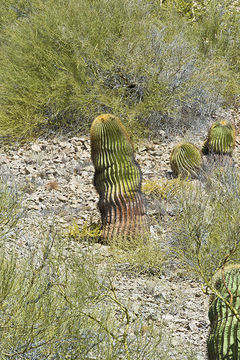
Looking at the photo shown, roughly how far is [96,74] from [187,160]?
3.13 meters

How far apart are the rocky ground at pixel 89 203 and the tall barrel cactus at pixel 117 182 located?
1.22ft

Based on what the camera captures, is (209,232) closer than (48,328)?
No

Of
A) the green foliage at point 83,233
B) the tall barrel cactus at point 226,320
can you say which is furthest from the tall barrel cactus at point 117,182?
the tall barrel cactus at point 226,320

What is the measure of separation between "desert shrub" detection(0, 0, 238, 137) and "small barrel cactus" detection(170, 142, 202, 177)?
63.4 inches

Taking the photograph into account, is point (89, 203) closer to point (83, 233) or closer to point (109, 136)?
point (83, 233)

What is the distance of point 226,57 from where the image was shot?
35.6ft

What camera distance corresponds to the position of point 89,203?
695 cm

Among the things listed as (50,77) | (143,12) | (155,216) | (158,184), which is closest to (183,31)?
(143,12)

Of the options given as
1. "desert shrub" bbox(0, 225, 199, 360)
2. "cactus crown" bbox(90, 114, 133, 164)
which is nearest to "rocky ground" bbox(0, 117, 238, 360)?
"desert shrub" bbox(0, 225, 199, 360)

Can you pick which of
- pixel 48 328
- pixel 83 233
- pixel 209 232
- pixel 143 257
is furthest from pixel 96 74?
pixel 48 328

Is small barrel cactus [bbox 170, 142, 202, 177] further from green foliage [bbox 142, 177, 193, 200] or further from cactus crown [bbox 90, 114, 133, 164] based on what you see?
cactus crown [bbox 90, 114, 133, 164]

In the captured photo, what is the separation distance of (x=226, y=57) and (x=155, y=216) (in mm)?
5982

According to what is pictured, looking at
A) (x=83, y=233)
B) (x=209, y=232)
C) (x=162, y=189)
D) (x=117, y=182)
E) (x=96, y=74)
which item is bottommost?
(x=83, y=233)

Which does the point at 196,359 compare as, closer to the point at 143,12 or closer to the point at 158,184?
the point at 158,184
